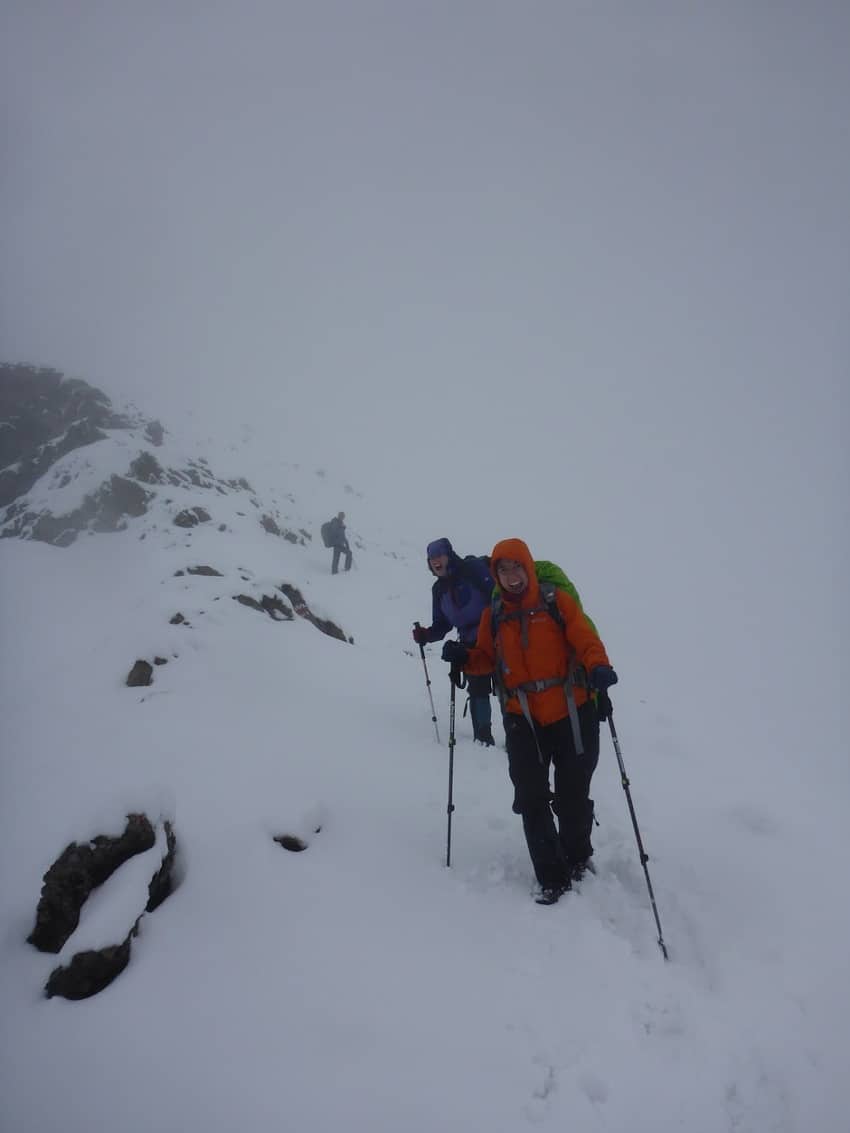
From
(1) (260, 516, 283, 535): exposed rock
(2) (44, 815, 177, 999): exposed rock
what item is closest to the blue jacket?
(2) (44, 815, 177, 999): exposed rock

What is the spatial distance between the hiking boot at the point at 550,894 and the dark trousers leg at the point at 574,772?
395 millimetres

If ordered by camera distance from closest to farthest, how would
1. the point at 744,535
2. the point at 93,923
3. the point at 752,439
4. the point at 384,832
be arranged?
the point at 93,923 → the point at 384,832 → the point at 744,535 → the point at 752,439

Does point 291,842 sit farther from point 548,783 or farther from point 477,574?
point 477,574

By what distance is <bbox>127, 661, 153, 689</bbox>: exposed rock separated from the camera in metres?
7.58

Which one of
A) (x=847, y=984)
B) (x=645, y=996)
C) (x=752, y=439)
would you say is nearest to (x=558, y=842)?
(x=645, y=996)

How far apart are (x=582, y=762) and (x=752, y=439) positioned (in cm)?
17578

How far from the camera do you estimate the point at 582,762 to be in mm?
4578

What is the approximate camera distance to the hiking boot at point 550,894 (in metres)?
4.52

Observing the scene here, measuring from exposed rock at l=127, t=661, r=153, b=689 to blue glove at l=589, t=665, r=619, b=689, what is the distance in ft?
21.1

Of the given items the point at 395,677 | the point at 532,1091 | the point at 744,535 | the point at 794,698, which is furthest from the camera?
the point at 744,535

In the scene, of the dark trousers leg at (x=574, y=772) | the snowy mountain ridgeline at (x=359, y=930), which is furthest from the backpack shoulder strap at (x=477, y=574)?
the dark trousers leg at (x=574, y=772)

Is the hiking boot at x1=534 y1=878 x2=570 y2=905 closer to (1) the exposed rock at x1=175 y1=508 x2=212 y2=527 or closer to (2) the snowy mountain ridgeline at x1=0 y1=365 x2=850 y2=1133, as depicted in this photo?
(2) the snowy mountain ridgeline at x1=0 y1=365 x2=850 y2=1133

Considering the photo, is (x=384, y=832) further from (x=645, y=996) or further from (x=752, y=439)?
(x=752, y=439)

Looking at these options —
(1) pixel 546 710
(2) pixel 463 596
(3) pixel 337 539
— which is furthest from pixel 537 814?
(3) pixel 337 539
